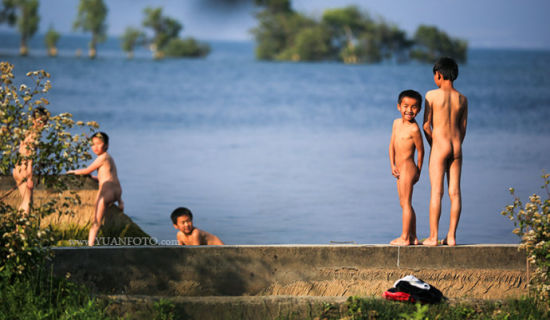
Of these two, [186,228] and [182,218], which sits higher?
[182,218]

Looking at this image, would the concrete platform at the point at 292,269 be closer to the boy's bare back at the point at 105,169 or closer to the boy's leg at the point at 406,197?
the boy's leg at the point at 406,197

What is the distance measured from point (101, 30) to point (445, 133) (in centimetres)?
9725

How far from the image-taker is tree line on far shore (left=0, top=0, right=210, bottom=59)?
9581 centimetres

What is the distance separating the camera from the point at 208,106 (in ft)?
130

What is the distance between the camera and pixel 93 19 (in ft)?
328

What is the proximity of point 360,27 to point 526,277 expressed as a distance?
96.9 meters

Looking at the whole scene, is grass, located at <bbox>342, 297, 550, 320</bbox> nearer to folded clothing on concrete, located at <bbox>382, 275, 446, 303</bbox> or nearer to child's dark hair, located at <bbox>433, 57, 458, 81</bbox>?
folded clothing on concrete, located at <bbox>382, 275, 446, 303</bbox>

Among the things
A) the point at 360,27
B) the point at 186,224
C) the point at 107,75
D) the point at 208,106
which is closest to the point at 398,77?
the point at 107,75

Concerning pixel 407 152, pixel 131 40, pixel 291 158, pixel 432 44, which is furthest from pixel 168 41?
pixel 407 152

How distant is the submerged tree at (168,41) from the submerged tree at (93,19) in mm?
6011

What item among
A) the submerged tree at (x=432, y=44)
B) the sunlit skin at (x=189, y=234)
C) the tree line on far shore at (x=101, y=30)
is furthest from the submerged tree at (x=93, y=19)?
the sunlit skin at (x=189, y=234)

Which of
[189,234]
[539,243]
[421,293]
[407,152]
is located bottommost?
[189,234]

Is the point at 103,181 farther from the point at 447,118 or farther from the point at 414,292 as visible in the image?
the point at 414,292

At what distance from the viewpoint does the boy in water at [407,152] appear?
6.52 metres
